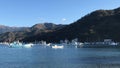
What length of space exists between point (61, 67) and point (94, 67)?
538 cm

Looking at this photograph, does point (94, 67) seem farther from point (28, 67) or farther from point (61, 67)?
point (28, 67)

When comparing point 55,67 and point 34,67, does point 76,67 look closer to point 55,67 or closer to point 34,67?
point 55,67

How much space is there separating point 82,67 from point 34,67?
7965 mm

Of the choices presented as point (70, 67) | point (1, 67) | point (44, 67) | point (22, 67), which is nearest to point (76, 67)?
point (70, 67)

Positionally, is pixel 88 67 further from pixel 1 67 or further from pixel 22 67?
pixel 1 67

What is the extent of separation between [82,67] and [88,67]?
1399 mm

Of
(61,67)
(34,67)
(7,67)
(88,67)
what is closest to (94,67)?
(88,67)

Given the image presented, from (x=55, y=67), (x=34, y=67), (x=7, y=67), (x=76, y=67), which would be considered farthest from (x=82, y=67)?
(x=7, y=67)

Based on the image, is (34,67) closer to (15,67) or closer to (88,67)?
(15,67)

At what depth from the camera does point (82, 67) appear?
178 ft

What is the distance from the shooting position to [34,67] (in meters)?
54.3

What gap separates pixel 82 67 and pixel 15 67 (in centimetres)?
1122

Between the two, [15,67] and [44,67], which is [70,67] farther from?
[15,67]

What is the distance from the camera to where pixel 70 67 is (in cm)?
5431
